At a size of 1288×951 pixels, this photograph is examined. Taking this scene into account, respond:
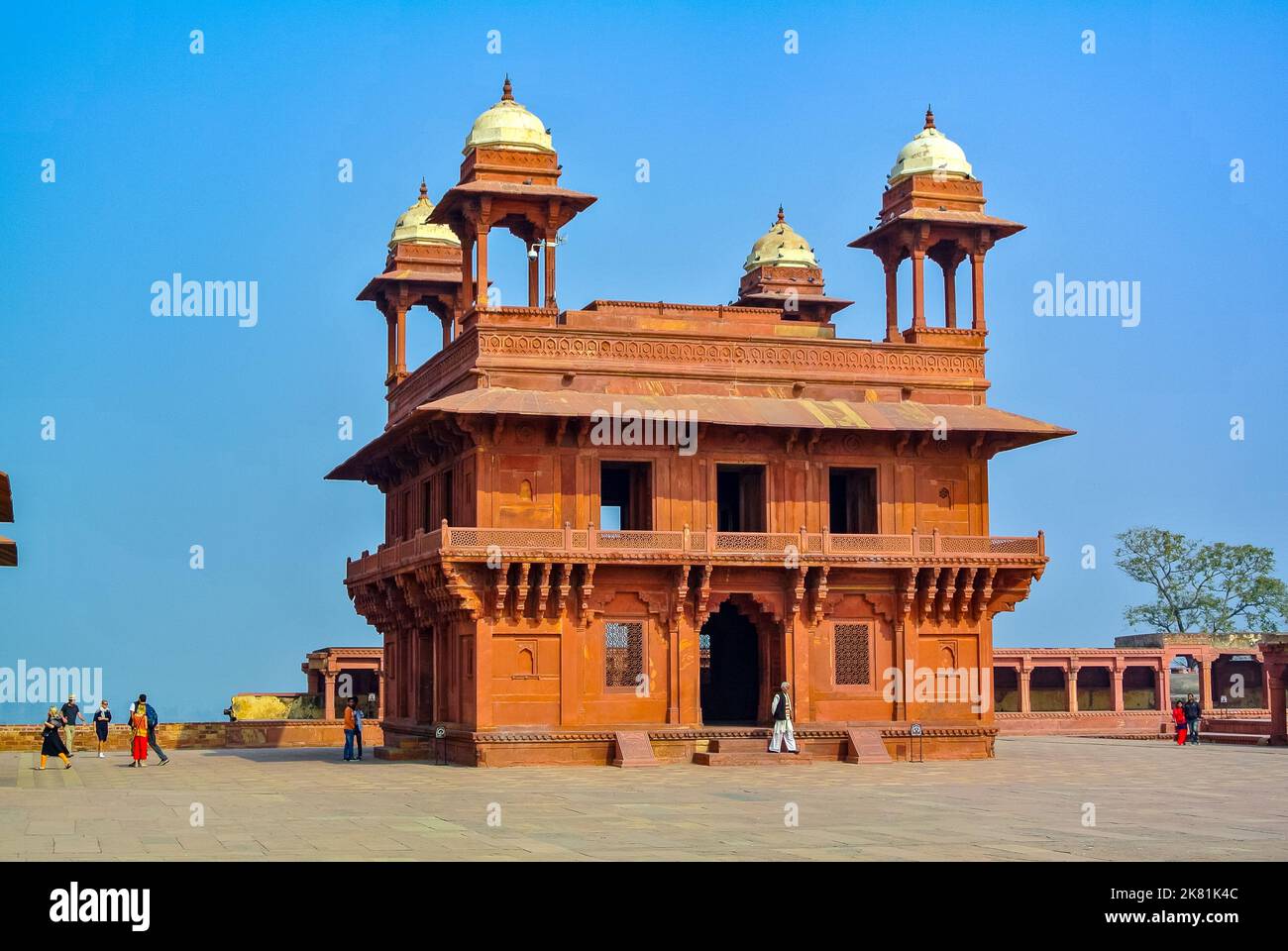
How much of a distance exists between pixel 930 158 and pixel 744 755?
14.3m

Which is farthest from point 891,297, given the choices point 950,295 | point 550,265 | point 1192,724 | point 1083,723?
point 1083,723

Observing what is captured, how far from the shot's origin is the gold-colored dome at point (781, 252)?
163 ft

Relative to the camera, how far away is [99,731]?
3866cm

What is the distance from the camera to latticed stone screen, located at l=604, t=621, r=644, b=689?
114ft

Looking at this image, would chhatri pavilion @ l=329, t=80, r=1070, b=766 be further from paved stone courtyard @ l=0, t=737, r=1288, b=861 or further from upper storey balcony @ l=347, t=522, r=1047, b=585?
paved stone courtyard @ l=0, t=737, r=1288, b=861

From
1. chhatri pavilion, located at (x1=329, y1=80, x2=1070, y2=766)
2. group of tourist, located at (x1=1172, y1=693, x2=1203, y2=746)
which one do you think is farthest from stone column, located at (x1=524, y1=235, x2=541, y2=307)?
group of tourist, located at (x1=1172, y1=693, x2=1203, y2=746)

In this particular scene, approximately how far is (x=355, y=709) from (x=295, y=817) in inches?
653

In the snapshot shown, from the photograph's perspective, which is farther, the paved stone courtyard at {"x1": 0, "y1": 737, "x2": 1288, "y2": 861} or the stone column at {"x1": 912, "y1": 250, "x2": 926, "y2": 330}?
the stone column at {"x1": 912, "y1": 250, "x2": 926, "y2": 330}

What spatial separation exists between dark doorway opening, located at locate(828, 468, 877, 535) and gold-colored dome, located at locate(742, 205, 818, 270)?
39.0ft

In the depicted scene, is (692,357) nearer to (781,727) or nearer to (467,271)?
(467,271)

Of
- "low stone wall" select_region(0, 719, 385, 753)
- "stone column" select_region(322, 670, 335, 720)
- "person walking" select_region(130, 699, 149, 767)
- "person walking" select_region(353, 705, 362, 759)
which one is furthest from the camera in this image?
"stone column" select_region(322, 670, 335, 720)

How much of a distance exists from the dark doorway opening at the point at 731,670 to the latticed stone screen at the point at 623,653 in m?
6.55
